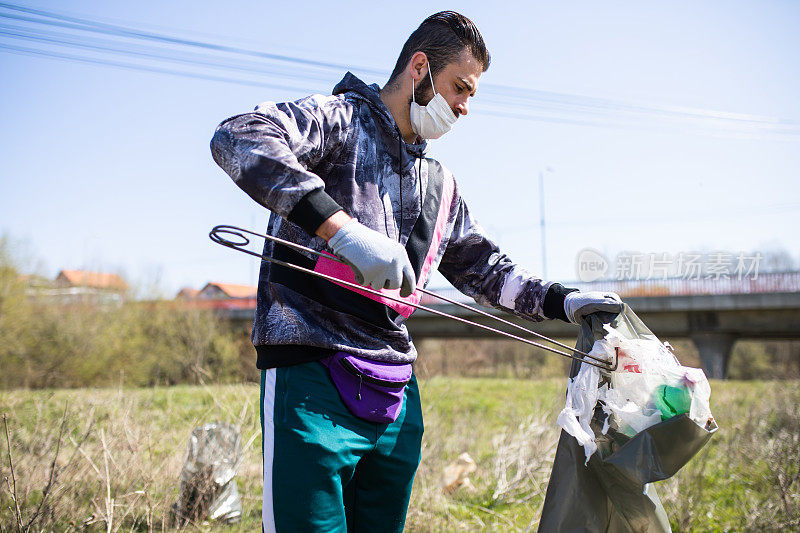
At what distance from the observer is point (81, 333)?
17.5m

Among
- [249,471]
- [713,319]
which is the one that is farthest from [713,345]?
[249,471]

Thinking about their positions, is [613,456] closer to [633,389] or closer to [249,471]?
[633,389]

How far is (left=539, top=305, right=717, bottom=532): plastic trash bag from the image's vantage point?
6.32 ft

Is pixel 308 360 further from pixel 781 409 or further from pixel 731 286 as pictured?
A: pixel 731 286

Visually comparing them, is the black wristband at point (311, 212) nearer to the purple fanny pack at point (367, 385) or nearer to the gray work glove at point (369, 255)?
the gray work glove at point (369, 255)

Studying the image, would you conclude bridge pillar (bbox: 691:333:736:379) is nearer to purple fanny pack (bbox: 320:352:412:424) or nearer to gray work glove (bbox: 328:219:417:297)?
purple fanny pack (bbox: 320:352:412:424)

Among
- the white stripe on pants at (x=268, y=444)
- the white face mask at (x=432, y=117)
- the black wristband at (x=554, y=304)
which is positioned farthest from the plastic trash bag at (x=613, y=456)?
the white stripe on pants at (x=268, y=444)

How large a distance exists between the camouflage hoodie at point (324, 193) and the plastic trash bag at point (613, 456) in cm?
67

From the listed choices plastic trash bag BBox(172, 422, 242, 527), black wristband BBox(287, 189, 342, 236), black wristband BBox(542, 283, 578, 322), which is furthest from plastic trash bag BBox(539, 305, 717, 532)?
plastic trash bag BBox(172, 422, 242, 527)

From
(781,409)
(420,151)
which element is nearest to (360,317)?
(420,151)

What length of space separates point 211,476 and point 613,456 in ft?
9.47

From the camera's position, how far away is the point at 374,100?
198 cm

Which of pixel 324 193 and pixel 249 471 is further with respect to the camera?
Answer: pixel 249 471

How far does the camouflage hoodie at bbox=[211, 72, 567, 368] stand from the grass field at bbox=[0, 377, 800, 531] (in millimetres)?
1696
